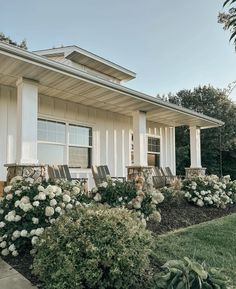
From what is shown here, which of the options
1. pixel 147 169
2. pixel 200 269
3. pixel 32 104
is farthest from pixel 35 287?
pixel 147 169

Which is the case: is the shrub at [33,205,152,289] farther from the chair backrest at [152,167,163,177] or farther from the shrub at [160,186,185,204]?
the chair backrest at [152,167,163,177]

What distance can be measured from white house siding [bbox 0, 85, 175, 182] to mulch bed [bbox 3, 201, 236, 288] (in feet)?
10.2

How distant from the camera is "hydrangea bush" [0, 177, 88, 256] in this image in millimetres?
3688

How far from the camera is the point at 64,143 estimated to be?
792 centimetres

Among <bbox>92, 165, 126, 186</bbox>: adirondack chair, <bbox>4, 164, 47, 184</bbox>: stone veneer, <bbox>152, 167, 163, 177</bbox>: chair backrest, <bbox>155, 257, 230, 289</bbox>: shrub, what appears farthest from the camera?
<bbox>152, 167, 163, 177</bbox>: chair backrest

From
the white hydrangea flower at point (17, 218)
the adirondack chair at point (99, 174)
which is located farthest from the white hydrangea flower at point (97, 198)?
the adirondack chair at point (99, 174)

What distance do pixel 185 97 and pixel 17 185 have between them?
17.2m

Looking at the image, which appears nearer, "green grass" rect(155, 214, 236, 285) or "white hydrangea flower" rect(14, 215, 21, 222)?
"green grass" rect(155, 214, 236, 285)

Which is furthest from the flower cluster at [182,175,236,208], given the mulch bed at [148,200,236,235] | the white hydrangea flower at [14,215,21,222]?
the white hydrangea flower at [14,215,21,222]

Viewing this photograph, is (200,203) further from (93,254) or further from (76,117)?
(93,254)

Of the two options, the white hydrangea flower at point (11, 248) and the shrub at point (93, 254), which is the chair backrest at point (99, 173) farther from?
the shrub at point (93, 254)

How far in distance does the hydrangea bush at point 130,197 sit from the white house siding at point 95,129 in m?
2.69

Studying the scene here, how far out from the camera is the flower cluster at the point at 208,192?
269 inches

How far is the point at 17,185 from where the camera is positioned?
14.1 ft
